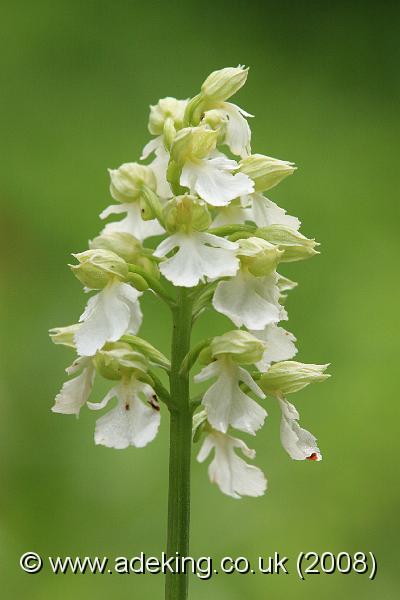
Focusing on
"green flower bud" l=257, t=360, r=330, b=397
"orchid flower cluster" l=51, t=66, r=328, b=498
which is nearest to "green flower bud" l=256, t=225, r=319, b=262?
"orchid flower cluster" l=51, t=66, r=328, b=498

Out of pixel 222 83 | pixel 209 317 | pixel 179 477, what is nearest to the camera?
pixel 179 477

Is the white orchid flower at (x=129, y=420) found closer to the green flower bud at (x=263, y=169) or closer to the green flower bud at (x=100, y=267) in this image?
the green flower bud at (x=100, y=267)

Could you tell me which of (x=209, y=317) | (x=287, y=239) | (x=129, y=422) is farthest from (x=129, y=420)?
(x=209, y=317)

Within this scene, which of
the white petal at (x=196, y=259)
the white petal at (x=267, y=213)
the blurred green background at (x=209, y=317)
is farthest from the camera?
the blurred green background at (x=209, y=317)

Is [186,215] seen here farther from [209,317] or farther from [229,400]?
[209,317]

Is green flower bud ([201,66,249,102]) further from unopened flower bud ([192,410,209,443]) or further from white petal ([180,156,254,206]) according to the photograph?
unopened flower bud ([192,410,209,443])

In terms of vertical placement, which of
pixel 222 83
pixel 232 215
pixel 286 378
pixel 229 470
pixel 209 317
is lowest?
pixel 209 317

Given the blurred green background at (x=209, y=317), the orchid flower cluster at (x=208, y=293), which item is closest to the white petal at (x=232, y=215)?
the orchid flower cluster at (x=208, y=293)
